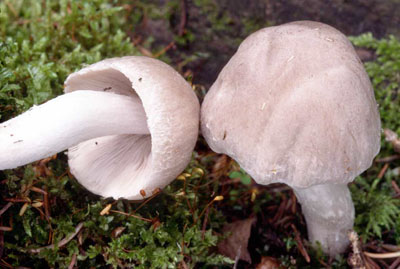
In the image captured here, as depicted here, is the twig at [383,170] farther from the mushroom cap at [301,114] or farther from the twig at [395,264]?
the mushroom cap at [301,114]

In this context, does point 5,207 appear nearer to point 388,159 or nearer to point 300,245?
point 300,245

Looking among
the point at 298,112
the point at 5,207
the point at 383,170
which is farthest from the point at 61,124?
the point at 383,170

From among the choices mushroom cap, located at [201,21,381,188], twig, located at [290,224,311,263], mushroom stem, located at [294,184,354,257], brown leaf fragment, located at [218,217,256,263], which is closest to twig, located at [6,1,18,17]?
mushroom cap, located at [201,21,381,188]

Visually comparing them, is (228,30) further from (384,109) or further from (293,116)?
(293,116)

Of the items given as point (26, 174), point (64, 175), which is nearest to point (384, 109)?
point (64, 175)

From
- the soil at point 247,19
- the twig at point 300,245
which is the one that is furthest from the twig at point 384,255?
the soil at point 247,19

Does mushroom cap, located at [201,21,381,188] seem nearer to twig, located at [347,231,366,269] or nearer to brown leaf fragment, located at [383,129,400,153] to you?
twig, located at [347,231,366,269]
